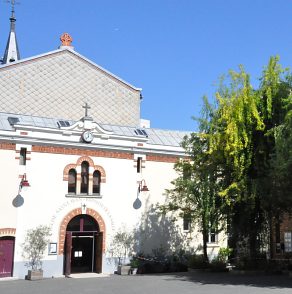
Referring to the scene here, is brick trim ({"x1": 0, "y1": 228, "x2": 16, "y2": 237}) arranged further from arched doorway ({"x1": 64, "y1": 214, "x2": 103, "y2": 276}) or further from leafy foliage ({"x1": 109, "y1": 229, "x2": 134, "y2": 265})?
leafy foliage ({"x1": 109, "y1": 229, "x2": 134, "y2": 265})

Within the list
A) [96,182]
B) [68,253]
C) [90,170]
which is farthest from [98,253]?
[90,170]

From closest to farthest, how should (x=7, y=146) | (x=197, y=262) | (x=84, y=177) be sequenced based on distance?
(x=7, y=146)
(x=84, y=177)
(x=197, y=262)

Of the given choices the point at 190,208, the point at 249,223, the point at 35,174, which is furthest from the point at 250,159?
the point at 35,174

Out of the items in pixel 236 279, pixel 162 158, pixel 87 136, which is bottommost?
pixel 236 279

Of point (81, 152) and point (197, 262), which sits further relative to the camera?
point (197, 262)

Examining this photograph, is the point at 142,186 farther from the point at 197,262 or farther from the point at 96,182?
the point at 197,262

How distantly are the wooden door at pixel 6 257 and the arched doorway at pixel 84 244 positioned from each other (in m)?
3.11

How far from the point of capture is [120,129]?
2794cm

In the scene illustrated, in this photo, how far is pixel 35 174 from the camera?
23500mm

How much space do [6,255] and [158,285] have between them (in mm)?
7988

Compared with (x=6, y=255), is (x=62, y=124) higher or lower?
higher

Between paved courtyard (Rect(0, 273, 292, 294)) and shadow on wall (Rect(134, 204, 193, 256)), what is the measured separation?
2.99 meters

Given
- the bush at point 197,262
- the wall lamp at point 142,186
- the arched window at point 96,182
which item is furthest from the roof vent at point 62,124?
the bush at point 197,262

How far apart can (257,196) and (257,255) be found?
4691mm
